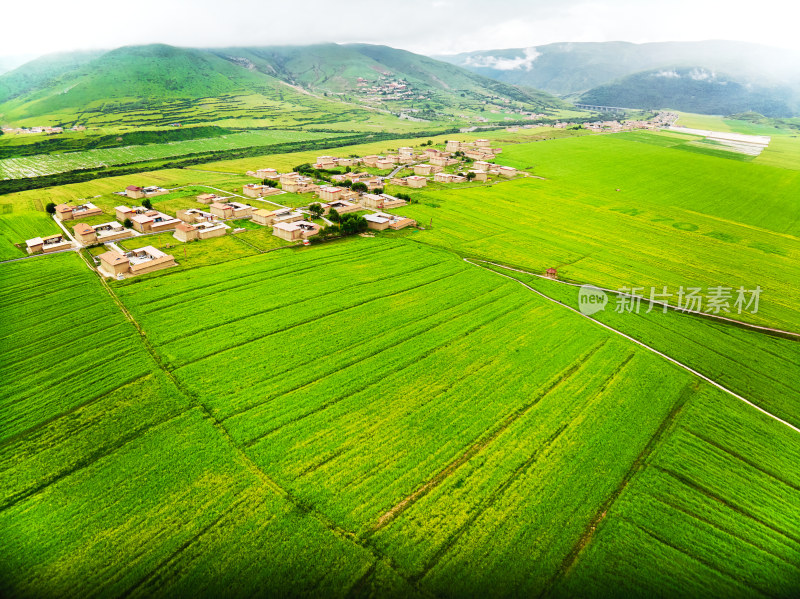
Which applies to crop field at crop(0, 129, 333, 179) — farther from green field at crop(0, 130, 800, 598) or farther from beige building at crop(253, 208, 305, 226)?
beige building at crop(253, 208, 305, 226)

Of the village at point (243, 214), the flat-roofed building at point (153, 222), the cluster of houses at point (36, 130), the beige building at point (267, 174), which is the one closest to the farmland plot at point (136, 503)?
the village at point (243, 214)

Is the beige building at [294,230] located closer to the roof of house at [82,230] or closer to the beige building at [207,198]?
the beige building at [207,198]

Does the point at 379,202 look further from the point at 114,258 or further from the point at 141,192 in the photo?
the point at 141,192

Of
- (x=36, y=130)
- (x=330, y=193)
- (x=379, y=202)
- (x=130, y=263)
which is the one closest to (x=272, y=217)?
(x=330, y=193)

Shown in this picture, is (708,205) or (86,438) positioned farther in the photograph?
(708,205)

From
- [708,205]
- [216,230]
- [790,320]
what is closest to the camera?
[790,320]

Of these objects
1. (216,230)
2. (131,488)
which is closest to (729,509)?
(131,488)

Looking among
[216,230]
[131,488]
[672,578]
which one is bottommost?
[672,578]

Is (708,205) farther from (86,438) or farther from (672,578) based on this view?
(86,438)
